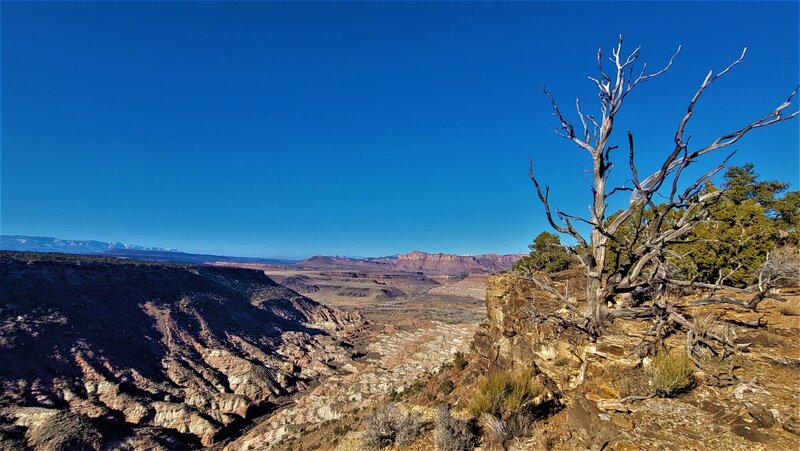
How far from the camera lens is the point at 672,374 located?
6.18m

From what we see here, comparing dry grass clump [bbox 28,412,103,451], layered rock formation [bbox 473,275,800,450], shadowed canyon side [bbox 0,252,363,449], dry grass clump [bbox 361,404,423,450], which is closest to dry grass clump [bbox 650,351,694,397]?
layered rock formation [bbox 473,275,800,450]

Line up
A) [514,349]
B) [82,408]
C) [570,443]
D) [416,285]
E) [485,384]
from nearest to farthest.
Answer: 1. [570,443]
2. [485,384]
3. [514,349]
4. [82,408]
5. [416,285]

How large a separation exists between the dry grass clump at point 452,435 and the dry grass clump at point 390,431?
78cm

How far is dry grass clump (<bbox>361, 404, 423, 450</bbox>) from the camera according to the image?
24.5ft

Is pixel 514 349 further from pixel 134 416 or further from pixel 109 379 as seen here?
pixel 109 379

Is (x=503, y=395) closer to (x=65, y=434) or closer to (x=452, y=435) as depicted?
(x=452, y=435)

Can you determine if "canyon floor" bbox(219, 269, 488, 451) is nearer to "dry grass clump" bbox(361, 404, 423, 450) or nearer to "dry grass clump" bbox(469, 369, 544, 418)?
"dry grass clump" bbox(361, 404, 423, 450)

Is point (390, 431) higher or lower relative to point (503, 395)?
lower

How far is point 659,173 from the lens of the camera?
6.97m

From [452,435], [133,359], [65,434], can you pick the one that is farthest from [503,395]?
[133,359]

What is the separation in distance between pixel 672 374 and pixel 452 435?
4.13 metres

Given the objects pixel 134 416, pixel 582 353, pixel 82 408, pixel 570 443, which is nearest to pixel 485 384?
pixel 570 443

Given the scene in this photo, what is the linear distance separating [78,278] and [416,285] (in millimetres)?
148153

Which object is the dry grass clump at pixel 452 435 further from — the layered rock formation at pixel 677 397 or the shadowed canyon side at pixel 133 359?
the shadowed canyon side at pixel 133 359
